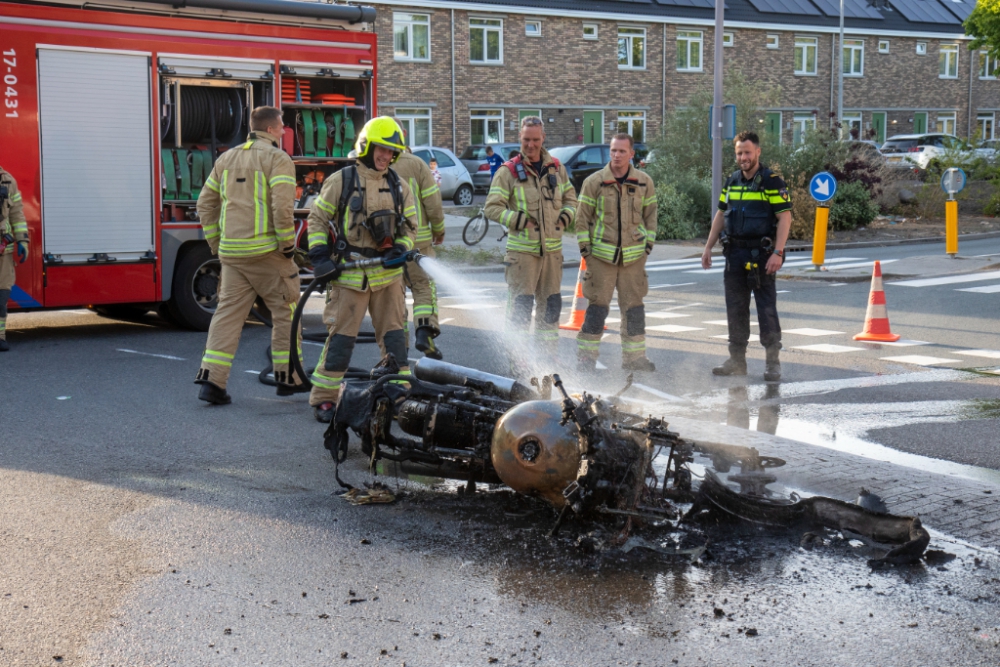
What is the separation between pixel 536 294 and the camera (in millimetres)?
8867

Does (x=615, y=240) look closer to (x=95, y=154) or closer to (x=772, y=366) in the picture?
(x=772, y=366)

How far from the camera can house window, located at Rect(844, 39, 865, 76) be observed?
47.1m

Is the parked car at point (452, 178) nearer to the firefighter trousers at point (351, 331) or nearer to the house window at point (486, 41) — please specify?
the house window at point (486, 41)

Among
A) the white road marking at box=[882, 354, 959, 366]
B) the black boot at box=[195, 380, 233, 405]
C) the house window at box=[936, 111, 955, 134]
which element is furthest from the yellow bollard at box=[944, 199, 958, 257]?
the house window at box=[936, 111, 955, 134]

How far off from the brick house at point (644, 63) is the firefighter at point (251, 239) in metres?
28.5

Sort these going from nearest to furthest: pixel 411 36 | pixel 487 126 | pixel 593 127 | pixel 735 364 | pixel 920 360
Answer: pixel 735 364 → pixel 920 360 → pixel 411 36 → pixel 487 126 → pixel 593 127

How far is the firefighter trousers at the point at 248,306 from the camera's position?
7.92 m

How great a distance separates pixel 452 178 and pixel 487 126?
10.1 m

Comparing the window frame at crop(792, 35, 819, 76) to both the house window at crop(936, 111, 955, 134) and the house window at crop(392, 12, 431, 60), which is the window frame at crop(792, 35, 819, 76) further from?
the house window at crop(392, 12, 431, 60)

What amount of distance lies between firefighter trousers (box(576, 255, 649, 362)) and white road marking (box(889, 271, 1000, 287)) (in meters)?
7.84

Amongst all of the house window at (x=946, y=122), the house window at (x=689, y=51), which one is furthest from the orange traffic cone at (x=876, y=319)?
the house window at (x=946, y=122)

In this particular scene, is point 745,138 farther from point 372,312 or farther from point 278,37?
point 278,37

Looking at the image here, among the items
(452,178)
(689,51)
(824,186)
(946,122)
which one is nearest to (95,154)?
(824,186)

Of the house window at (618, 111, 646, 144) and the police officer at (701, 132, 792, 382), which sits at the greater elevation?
the house window at (618, 111, 646, 144)
